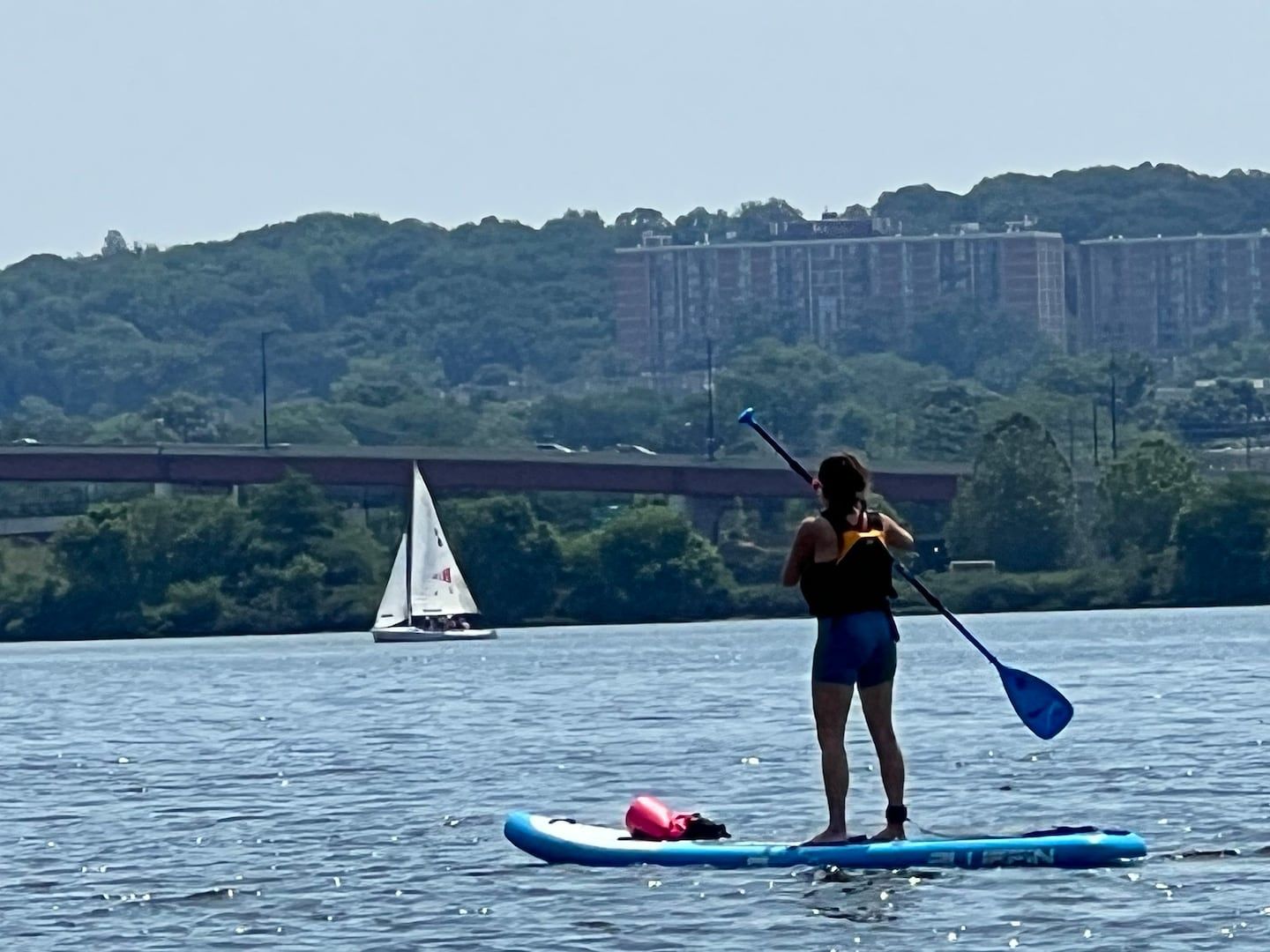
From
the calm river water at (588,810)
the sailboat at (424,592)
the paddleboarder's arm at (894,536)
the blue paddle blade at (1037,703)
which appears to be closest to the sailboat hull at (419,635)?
the sailboat at (424,592)

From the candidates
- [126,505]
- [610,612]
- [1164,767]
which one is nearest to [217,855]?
[1164,767]

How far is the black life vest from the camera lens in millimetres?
19406

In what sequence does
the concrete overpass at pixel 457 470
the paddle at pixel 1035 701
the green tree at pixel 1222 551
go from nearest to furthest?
the paddle at pixel 1035 701
the green tree at pixel 1222 551
the concrete overpass at pixel 457 470

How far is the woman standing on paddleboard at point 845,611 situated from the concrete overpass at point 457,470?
344 ft

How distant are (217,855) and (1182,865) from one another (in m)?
6.51

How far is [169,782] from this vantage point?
95.8ft

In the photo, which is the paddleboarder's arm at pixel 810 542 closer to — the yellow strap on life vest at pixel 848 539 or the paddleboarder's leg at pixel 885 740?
the yellow strap on life vest at pixel 848 539

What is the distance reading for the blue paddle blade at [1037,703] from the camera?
21.3 m

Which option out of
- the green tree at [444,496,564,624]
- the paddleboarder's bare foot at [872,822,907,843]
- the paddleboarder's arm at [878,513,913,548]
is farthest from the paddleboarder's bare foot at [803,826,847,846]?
the green tree at [444,496,564,624]

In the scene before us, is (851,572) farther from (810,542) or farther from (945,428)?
(945,428)

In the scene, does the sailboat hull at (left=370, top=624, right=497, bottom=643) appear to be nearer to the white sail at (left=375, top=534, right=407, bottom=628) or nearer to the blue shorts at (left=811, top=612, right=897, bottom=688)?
the white sail at (left=375, top=534, right=407, bottom=628)

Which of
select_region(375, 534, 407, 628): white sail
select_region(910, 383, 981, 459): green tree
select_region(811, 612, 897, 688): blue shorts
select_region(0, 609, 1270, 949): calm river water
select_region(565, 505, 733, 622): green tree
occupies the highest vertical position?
select_region(811, 612, 897, 688): blue shorts

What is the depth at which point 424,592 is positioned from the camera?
318 ft

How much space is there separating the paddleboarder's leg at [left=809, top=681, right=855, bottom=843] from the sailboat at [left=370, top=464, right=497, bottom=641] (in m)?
75.9
